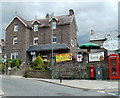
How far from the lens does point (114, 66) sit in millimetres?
16266

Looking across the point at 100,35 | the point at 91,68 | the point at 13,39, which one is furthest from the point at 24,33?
the point at 100,35

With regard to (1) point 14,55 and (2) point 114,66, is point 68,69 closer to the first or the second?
(2) point 114,66

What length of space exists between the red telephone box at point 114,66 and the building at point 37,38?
1437 centimetres

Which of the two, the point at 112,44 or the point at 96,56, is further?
the point at 96,56

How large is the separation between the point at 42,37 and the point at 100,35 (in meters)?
27.6

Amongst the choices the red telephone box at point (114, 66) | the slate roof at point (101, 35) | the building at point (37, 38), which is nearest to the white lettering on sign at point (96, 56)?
the red telephone box at point (114, 66)

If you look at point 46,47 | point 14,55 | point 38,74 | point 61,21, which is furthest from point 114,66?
point 14,55

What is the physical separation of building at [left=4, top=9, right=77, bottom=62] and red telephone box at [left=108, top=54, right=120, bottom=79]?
14372 millimetres

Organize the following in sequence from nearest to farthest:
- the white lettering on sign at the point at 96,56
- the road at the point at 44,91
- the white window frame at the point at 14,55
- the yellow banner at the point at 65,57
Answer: the road at the point at 44,91, the white lettering on sign at the point at 96,56, the yellow banner at the point at 65,57, the white window frame at the point at 14,55

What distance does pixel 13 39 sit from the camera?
1346 inches

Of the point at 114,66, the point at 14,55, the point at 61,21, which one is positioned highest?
the point at 61,21

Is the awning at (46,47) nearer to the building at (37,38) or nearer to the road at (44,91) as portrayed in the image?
the building at (37,38)

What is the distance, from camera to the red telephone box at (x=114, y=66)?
16031 mm

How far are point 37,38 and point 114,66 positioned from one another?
2070 centimetres
